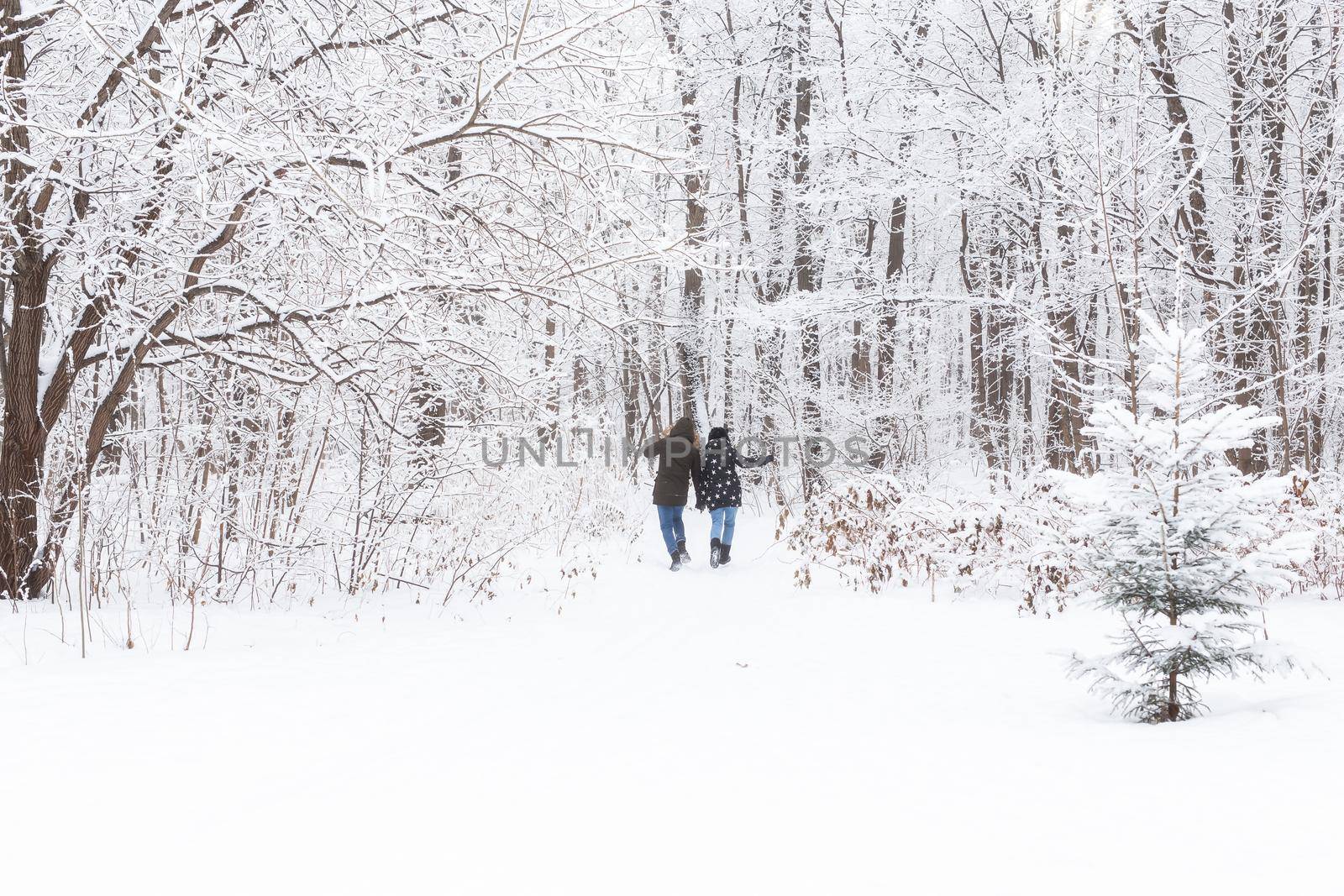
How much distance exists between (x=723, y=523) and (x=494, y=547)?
2.66 meters

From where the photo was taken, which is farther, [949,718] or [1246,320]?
[1246,320]

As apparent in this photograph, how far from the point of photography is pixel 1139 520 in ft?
10.9

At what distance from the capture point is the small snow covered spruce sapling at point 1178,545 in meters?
3.20

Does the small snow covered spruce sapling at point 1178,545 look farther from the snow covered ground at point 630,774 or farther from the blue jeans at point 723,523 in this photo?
the blue jeans at point 723,523

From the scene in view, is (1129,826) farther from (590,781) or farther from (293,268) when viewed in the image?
(293,268)

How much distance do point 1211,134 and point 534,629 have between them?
1176cm

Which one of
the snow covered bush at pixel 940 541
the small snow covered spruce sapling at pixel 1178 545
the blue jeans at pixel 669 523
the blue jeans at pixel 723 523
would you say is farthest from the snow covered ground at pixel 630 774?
the blue jeans at pixel 723 523

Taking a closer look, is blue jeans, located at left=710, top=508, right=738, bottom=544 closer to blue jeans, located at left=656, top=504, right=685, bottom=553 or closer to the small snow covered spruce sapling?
blue jeans, located at left=656, top=504, right=685, bottom=553

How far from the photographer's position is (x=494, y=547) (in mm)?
8102

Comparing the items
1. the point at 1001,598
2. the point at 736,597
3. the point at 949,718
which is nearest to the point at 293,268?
the point at 949,718

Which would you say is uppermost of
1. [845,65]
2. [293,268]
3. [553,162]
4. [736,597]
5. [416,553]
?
[845,65]

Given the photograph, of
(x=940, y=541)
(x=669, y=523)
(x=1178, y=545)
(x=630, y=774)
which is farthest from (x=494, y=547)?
(x=1178, y=545)

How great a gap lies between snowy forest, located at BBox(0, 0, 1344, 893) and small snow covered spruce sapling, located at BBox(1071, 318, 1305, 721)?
0.07 feet

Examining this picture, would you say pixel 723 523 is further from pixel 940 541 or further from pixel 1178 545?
pixel 1178 545
